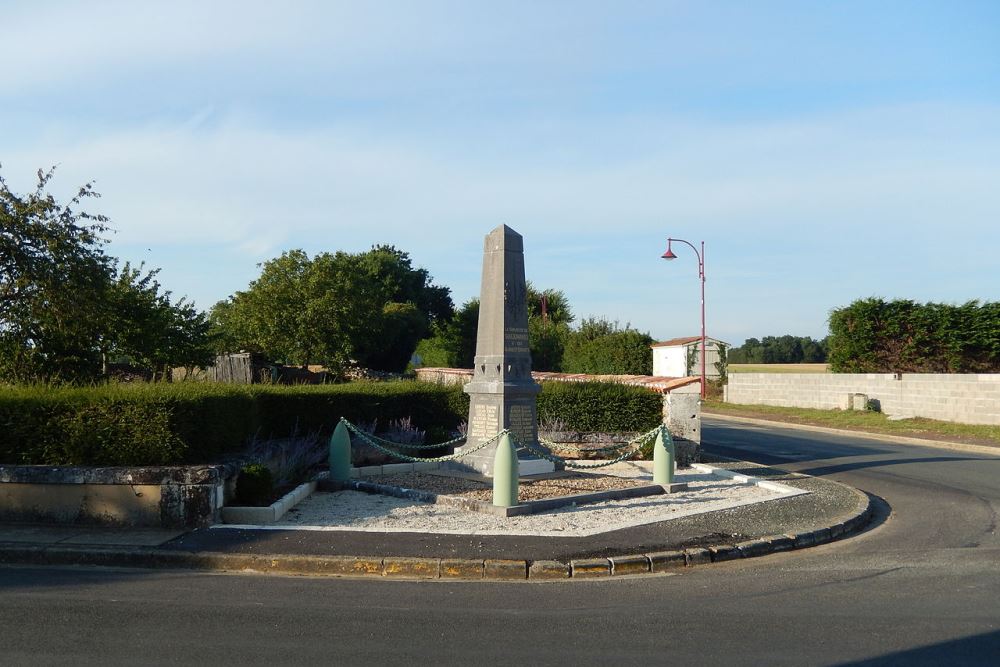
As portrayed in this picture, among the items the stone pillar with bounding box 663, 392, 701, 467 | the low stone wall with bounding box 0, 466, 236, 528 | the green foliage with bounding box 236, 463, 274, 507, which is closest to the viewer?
the low stone wall with bounding box 0, 466, 236, 528

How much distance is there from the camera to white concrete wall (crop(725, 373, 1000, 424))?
80.2 ft

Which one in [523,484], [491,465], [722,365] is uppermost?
[722,365]

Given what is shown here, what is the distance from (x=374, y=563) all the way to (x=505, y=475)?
104 inches

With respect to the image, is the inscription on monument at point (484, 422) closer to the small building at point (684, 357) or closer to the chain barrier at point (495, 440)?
the chain barrier at point (495, 440)

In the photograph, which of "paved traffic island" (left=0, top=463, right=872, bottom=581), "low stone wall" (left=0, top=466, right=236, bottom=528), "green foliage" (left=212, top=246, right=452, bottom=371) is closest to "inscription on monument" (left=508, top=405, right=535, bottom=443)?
"paved traffic island" (left=0, top=463, right=872, bottom=581)

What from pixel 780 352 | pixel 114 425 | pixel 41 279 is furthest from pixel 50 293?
pixel 780 352

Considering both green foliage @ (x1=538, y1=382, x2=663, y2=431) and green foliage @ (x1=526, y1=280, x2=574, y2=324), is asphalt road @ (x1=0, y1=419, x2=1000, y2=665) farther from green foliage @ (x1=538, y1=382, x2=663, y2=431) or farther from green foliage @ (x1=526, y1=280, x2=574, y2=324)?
green foliage @ (x1=526, y1=280, x2=574, y2=324)

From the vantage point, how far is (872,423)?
1007 inches

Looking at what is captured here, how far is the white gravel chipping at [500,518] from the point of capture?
903 cm

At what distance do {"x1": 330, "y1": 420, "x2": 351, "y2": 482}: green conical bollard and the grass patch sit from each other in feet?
53.0

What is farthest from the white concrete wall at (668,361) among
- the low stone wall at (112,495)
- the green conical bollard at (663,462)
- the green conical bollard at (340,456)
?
the low stone wall at (112,495)

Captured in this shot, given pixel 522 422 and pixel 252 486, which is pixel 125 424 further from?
pixel 522 422

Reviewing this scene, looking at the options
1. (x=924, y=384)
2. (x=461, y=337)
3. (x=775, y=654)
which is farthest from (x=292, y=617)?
(x=461, y=337)

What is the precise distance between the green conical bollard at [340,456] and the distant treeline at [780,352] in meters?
72.9
